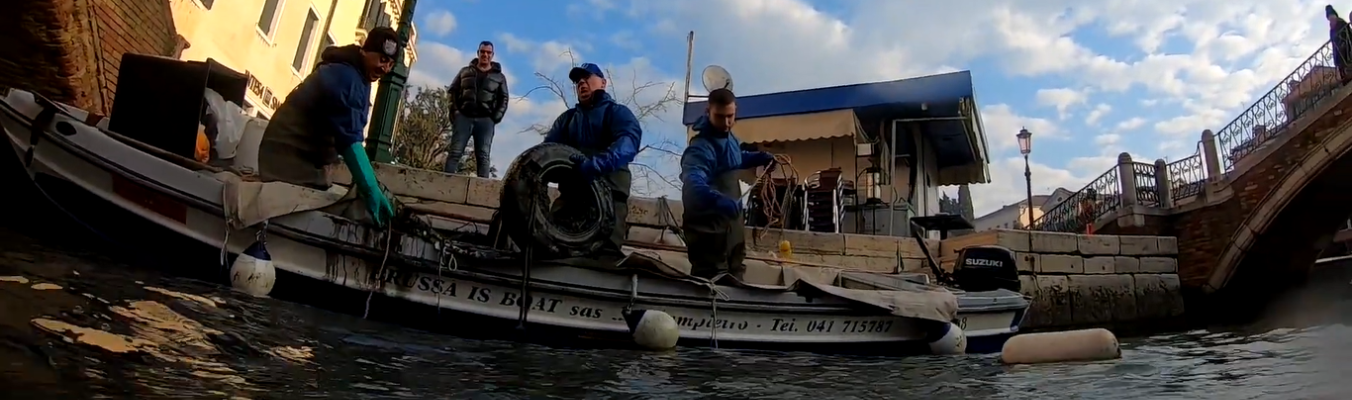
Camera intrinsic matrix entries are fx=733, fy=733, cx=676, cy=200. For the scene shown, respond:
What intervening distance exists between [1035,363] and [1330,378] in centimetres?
130

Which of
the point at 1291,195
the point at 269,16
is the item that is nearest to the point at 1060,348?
the point at 1291,195

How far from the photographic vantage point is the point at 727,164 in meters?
5.00

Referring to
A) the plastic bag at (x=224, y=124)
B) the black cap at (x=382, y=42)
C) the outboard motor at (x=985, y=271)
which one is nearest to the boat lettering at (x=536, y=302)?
the black cap at (x=382, y=42)

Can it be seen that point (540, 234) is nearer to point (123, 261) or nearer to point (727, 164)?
point (727, 164)

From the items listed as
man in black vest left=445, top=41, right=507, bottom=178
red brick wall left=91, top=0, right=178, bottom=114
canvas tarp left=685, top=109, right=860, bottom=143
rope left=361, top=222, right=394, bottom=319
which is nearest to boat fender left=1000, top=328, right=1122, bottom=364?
rope left=361, top=222, right=394, bottom=319

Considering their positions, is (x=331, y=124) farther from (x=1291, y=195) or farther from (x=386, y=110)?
(x=1291, y=195)

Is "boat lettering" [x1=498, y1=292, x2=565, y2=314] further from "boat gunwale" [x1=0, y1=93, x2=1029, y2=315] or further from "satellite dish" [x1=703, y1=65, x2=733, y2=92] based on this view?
"satellite dish" [x1=703, y1=65, x2=733, y2=92]

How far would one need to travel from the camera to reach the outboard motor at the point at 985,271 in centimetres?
659

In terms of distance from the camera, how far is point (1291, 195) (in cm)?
1427

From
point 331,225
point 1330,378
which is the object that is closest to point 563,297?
point 331,225

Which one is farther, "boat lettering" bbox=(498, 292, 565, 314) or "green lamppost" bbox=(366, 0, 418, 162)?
"green lamppost" bbox=(366, 0, 418, 162)

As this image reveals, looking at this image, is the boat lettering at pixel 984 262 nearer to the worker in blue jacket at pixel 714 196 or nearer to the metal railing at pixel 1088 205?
the worker in blue jacket at pixel 714 196

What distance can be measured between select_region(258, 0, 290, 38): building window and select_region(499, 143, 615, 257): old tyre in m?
12.1

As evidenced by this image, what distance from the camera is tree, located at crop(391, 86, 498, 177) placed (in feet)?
73.8
